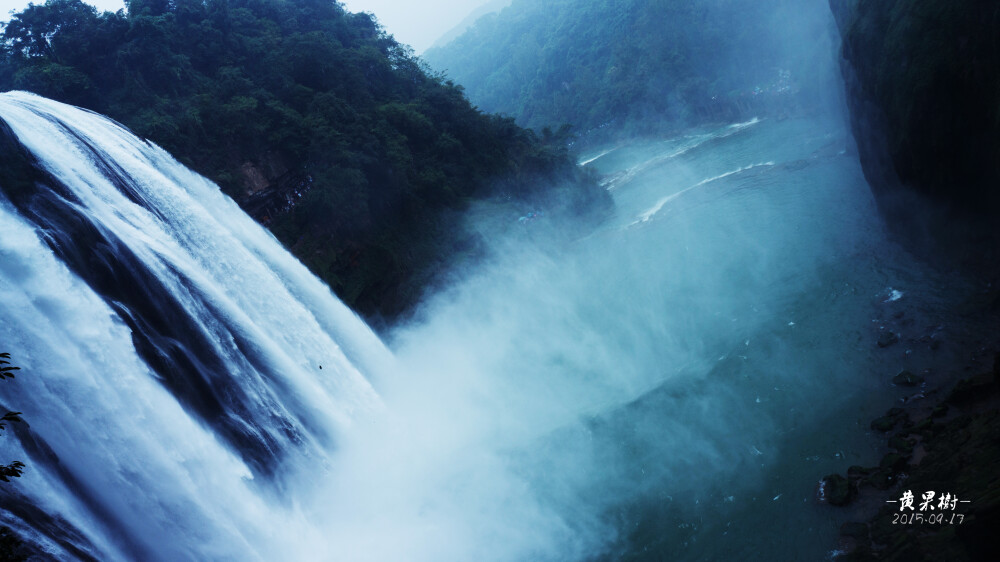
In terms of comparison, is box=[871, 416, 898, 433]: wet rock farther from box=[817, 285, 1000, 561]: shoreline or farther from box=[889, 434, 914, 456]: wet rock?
box=[889, 434, 914, 456]: wet rock

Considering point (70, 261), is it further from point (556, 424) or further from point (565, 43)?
point (565, 43)

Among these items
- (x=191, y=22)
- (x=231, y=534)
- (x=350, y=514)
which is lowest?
(x=350, y=514)

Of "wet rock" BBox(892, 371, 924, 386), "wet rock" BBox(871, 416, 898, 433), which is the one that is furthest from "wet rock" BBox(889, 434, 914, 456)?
"wet rock" BBox(892, 371, 924, 386)

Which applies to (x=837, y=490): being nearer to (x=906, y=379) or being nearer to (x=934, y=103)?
(x=906, y=379)

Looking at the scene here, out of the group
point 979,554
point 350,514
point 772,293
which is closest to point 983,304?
point 772,293

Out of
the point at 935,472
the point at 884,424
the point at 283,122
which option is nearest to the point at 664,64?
the point at 283,122
